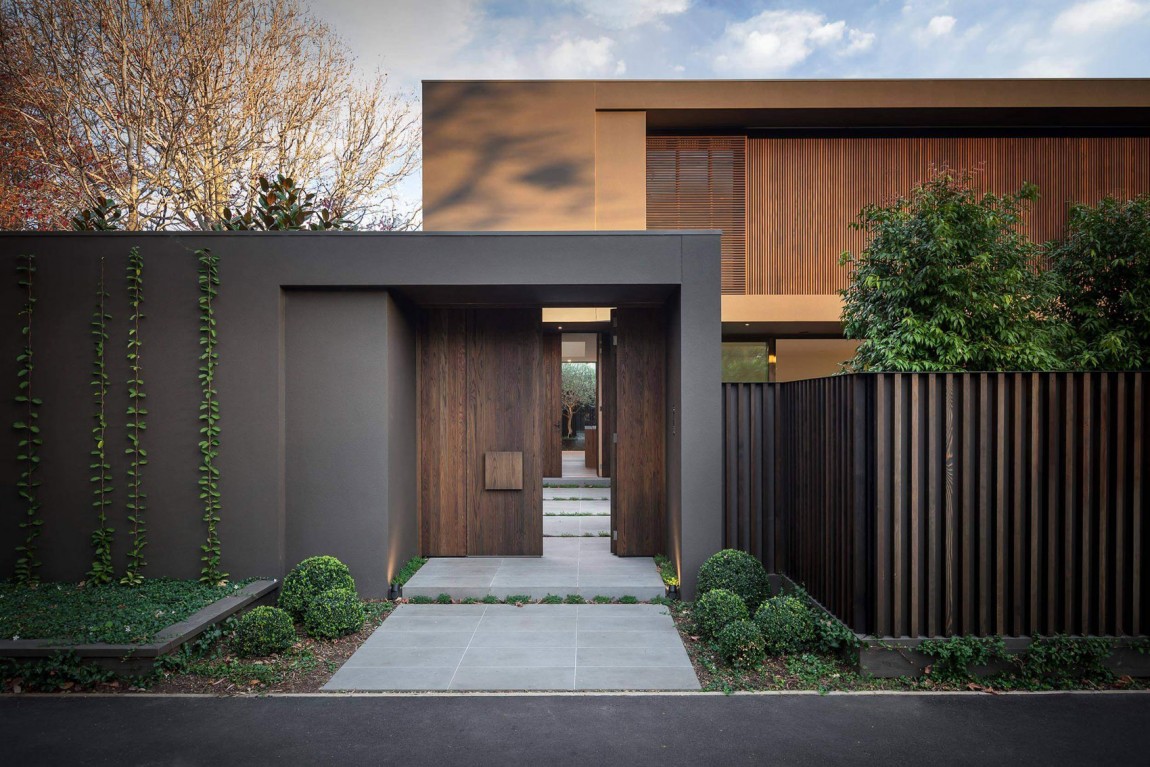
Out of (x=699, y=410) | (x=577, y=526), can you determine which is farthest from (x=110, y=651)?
(x=577, y=526)

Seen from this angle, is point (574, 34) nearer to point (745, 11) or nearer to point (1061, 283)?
point (745, 11)

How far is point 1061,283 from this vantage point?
7051 millimetres

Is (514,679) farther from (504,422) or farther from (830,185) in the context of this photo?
(830,185)

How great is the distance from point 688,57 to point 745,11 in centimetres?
138

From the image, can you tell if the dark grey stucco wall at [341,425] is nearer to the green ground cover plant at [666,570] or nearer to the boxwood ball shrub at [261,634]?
the boxwood ball shrub at [261,634]

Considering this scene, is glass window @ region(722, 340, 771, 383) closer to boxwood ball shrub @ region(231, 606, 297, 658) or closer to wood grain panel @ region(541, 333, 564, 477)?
wood grain panel @ region(541, 333, 564, 477)

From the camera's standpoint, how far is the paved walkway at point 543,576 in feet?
20.1

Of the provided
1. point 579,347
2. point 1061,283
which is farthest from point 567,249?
point 579,347

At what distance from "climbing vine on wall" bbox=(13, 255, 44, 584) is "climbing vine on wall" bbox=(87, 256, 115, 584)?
0.47m

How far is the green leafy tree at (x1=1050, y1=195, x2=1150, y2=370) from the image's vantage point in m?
6.64

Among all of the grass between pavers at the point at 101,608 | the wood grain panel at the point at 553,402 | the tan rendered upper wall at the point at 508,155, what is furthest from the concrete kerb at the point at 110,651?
the wood grain panel at the point at 553,402

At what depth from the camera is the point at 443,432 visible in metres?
7.33

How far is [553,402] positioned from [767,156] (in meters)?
7.15

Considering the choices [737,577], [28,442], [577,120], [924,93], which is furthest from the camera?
[577,120]
